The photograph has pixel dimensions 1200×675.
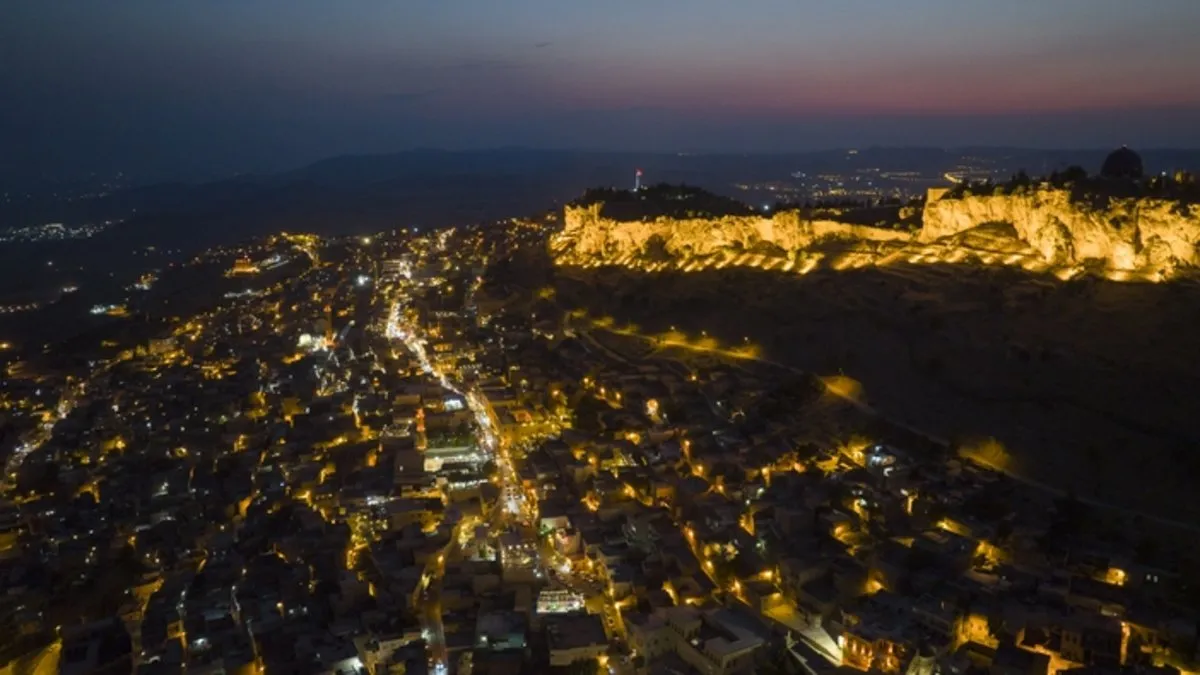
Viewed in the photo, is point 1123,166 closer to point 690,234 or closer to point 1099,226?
point 1099,226

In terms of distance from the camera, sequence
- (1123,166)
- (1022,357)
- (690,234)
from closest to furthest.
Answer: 1. (1022,357)
2. (1123,166)
3. (690,234)

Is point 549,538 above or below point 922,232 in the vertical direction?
below

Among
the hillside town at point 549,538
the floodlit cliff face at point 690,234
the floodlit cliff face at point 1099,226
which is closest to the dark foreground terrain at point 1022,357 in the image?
the hillside town at point 549,538

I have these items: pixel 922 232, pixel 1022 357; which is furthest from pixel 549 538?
pixel 922 232

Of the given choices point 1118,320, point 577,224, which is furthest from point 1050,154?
point 1118,320

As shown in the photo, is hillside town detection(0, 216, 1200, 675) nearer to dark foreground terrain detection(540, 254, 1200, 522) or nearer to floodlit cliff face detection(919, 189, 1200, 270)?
dark foreground terrain detection(540, 254, 1200, 522)

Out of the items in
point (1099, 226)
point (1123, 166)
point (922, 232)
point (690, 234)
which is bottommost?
point (690, 234)

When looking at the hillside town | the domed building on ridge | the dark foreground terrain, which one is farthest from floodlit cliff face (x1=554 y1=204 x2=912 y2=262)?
the hillside town
